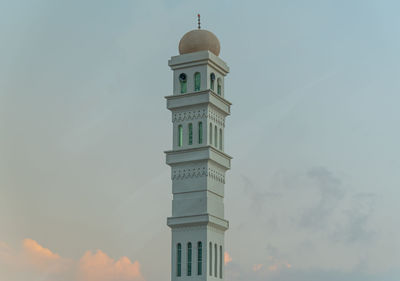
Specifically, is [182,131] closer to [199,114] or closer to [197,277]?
[199,114]

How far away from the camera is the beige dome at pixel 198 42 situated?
243 ft

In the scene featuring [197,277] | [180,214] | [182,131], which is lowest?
[197,277]

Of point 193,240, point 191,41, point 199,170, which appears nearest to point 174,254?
point 193,240

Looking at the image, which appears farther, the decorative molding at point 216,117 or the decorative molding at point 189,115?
the decorative molding at point 216,117

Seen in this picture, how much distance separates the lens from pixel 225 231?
72.6 m

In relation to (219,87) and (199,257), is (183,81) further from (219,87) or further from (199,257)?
(199,257)

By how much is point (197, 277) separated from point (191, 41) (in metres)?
17.8

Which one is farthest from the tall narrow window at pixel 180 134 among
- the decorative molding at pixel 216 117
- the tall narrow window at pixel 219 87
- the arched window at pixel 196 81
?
the tall narrow window at pixel 219 87

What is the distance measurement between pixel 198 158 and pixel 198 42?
358 inches

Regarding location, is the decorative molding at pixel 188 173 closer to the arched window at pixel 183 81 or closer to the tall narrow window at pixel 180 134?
the tall narrow window at pixel 180 134

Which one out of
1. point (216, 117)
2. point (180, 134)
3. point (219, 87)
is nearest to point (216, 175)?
point (180, 134)

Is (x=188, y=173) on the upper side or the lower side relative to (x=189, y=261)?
upper

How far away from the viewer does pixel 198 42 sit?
73.9 m

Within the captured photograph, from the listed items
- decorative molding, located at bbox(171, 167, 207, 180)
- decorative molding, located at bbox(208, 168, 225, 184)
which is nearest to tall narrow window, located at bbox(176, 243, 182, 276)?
decorative molding, located at bbox(171, 167, 207, 180)
